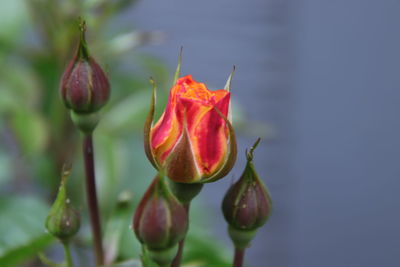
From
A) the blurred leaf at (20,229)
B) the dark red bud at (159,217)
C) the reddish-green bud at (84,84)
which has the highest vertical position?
the reddish-green bud at (84,84)

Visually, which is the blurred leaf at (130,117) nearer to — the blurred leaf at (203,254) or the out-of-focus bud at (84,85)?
the blurred leaf at (203,254)

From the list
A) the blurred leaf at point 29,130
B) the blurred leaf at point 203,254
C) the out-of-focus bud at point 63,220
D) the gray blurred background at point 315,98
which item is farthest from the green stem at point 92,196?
the gray blurred background at point 315,98

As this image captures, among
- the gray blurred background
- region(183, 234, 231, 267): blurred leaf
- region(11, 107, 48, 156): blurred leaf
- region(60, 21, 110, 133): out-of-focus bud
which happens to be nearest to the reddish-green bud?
region(60, 21, 110, 133): out-of-focus bud

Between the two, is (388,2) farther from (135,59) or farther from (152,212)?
(152,212)

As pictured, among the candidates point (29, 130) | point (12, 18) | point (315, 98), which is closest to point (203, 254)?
point (29, 130)

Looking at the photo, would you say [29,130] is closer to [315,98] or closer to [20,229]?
[20,229]

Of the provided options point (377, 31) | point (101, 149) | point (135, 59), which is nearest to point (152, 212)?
point (101, 149)
